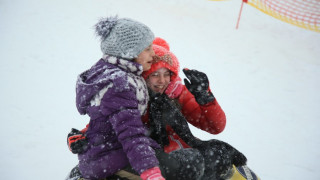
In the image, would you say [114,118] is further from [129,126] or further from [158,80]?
[158,80]

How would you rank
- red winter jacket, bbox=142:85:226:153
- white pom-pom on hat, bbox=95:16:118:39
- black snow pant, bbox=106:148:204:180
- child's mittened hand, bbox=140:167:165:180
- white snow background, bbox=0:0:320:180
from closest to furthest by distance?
child's mittened hand, bbox=140:167:165:180 → black snow pant, bbox=106:148:204:180 → white pom-pom on hat, bbox=95:16:118:39 → red winter jacket, bbox=142:85:226:153 → white snow background, bbox=0:0:320:180

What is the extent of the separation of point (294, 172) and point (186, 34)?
3229 millimetres

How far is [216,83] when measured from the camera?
4227mm

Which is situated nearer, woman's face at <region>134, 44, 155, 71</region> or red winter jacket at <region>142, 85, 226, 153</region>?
woman's face at <region>134, 44, 155, 71</region>

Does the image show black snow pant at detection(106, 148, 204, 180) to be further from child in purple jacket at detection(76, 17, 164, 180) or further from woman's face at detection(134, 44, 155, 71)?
woman's face at detection(134, 44, 155, 71)

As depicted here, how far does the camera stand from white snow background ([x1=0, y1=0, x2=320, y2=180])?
3004mm

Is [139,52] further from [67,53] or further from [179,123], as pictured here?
[67,53]

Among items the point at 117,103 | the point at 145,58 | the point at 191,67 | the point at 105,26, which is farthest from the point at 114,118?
the point at 191,67

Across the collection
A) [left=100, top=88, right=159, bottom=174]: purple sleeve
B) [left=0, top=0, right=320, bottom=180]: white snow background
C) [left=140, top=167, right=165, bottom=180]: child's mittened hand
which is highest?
[left=100, top=88, right=159, bottom=174]: purple sleeve

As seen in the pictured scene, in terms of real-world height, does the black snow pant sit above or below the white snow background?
above

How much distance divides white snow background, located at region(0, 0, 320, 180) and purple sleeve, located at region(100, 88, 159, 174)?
48 centimetres

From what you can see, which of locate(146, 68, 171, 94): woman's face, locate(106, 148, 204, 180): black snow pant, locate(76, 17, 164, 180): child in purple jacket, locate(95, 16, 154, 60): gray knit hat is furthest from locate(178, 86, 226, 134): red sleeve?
locate(95, 16, 154, 60): gray knit hat

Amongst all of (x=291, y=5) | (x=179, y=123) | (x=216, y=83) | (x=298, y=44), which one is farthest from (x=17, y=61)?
(x=291, y=5)

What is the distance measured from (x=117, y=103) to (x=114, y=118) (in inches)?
3.1
